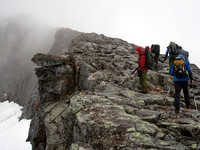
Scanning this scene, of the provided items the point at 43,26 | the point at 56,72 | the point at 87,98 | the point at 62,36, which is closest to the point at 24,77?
the point at 62,36

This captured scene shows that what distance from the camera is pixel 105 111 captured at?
720cm

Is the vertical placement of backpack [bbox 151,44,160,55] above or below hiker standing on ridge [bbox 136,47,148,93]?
above

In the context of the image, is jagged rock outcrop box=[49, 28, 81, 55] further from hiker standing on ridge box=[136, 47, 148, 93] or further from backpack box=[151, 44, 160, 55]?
hiker standing on ridge box=[136, 47, 148, 93]

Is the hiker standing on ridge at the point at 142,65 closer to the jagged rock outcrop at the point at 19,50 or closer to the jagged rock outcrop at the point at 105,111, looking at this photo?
the jagged rock outcrop at the point at 105,111

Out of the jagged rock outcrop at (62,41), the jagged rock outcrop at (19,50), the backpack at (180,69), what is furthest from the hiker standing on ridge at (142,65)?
the jagged rock outcrop at (19,50)

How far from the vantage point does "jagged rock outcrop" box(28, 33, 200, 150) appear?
219 inches

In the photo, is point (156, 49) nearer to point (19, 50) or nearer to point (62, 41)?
point (62, 41)

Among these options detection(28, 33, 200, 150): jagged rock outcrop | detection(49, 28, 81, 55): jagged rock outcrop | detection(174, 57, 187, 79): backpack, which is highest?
detection(49, 28, 81, 55): jagged rock outcrop

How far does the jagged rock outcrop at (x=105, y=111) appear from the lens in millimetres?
5551

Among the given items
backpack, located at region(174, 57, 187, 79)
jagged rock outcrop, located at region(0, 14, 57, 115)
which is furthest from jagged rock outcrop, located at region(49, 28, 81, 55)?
backpack, located at region(174, 57, 187, 79)

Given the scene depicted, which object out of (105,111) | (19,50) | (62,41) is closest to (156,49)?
(105,111)

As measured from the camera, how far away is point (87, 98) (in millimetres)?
8734

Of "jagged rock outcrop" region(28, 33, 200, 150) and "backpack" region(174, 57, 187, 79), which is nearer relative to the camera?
"jagged rock outcrop" region(28, 33, 200, 150)

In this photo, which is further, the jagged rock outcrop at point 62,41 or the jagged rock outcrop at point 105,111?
the jagged rock outcrop at point 62,41
